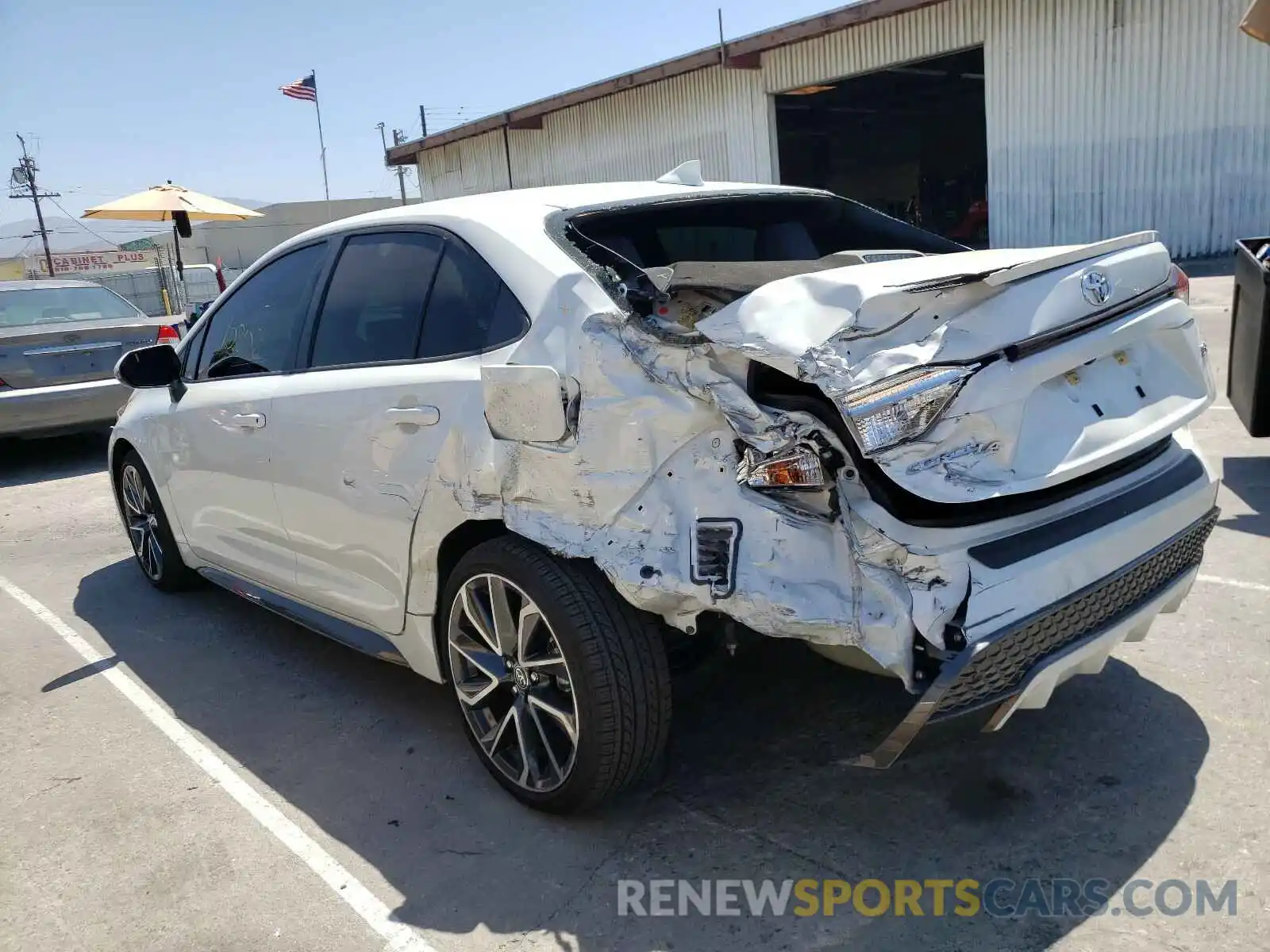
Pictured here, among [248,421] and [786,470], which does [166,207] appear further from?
[786,470]

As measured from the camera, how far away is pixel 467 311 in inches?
119

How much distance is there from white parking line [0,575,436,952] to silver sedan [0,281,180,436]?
4452 millimetres

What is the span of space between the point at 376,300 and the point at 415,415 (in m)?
0.60

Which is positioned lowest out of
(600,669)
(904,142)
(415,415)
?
(600,669)

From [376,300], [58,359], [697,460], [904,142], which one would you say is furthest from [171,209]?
[904,142]

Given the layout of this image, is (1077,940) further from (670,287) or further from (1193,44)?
(1193,44)

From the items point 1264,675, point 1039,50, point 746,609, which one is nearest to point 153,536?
point 746,609

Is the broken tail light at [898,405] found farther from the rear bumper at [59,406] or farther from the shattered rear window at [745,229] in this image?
the rear bumper at [59,406]

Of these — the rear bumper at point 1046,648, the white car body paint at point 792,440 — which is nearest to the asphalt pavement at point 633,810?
the rear bumper at point 1046,648

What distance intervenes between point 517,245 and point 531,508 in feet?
2.58

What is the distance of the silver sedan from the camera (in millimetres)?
8195

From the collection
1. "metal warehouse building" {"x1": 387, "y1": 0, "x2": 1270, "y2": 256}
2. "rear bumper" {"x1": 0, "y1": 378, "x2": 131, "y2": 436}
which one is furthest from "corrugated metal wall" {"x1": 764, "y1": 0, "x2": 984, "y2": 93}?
"rear bumper" {"x1": 0, "y1": 378, "x2": 131, "y2": 436}

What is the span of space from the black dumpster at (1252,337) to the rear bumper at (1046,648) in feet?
10.5

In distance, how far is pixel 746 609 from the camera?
239 centimetres
